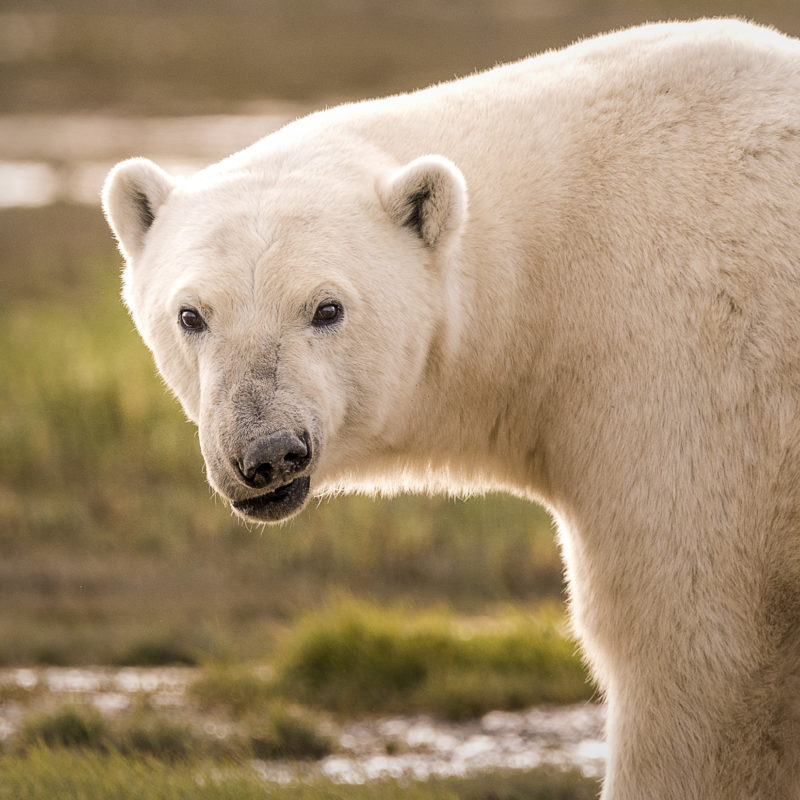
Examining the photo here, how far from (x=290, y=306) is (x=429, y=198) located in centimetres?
52

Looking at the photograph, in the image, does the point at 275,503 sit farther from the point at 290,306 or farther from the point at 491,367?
the point at 491,367

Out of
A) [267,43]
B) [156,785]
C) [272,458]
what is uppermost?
[267,43]

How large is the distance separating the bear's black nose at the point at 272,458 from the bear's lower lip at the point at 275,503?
14 centimetres

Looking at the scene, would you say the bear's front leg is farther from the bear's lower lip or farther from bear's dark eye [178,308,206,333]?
bear's dark eye [178,308,206,333]

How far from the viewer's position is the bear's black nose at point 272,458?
3.06 m

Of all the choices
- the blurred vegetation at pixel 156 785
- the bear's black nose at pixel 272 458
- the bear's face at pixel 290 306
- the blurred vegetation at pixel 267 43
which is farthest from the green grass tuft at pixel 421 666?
the blurred vegetation at pixel 267 43

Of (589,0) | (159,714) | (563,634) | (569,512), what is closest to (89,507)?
(159,714)

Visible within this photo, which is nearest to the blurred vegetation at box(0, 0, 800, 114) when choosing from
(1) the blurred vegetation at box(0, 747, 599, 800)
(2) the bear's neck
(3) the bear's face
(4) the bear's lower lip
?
(1) the blurred vegetation at box(0, 747, 599, 800)

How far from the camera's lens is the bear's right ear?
363 cm

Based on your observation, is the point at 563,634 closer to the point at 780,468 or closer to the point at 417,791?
the point at 417,791

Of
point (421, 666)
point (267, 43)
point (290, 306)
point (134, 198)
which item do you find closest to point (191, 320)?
point (290, 306)

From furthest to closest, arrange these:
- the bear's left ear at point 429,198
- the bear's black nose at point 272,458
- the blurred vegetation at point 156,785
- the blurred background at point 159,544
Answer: the blurred background at point 159,544, the blurred vegetation at point 156,785, the bear's left ear at point 429,198, the bear's black nose at point 272,458

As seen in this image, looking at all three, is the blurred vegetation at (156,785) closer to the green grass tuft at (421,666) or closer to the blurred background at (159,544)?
the green grass tuft at (421,666)

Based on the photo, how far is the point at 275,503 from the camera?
3.29m
